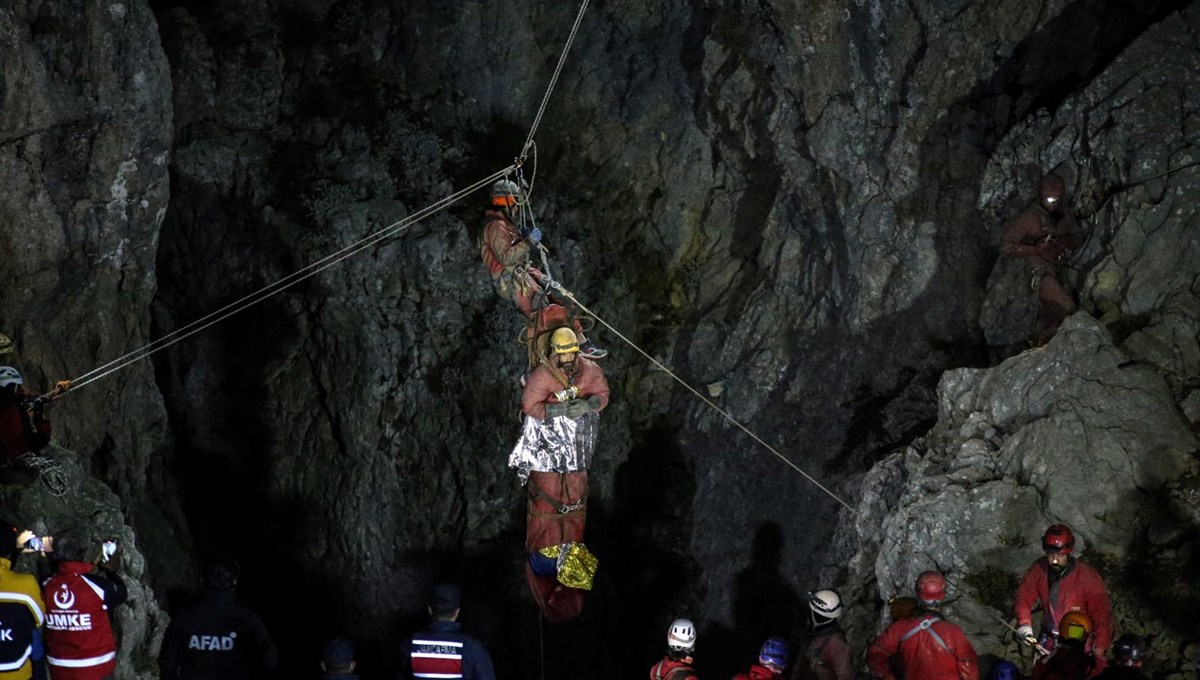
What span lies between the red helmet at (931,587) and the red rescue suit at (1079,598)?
1.34 m

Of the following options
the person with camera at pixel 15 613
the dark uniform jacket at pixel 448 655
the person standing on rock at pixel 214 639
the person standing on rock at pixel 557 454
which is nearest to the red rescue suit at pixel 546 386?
the person standing on rock at pixel 557 454

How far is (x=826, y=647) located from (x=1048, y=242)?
5644 mm

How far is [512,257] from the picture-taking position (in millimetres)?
11977

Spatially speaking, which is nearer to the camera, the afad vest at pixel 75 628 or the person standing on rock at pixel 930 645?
the person standing on rock at pixel 930 645

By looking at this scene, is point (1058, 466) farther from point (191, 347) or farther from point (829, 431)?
point (191, 347)

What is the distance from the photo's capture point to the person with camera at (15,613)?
8461 millimetres

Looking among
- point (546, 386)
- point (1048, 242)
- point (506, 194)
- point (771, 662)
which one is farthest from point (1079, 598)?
point (506, 194)

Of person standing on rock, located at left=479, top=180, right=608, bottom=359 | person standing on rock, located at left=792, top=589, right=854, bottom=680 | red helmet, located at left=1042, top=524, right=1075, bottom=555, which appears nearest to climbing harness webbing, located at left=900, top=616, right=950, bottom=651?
person standing on rock, located at left=792, top=589, right=854, bottom=680

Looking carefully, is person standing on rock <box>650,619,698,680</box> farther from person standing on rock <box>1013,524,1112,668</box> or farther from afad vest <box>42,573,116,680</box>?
afad vest <box>42,573,116,680</box>

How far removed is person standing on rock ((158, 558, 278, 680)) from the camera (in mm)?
8711

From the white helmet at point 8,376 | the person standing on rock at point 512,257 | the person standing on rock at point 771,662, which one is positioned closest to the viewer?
the person standing on rock at point 771,662

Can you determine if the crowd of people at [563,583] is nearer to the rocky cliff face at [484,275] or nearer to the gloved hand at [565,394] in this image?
the gloved hand at [565,394]

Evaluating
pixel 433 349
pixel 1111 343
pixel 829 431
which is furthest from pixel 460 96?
pixel 1111 343

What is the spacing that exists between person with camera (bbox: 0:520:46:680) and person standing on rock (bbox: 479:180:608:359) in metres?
5.16
